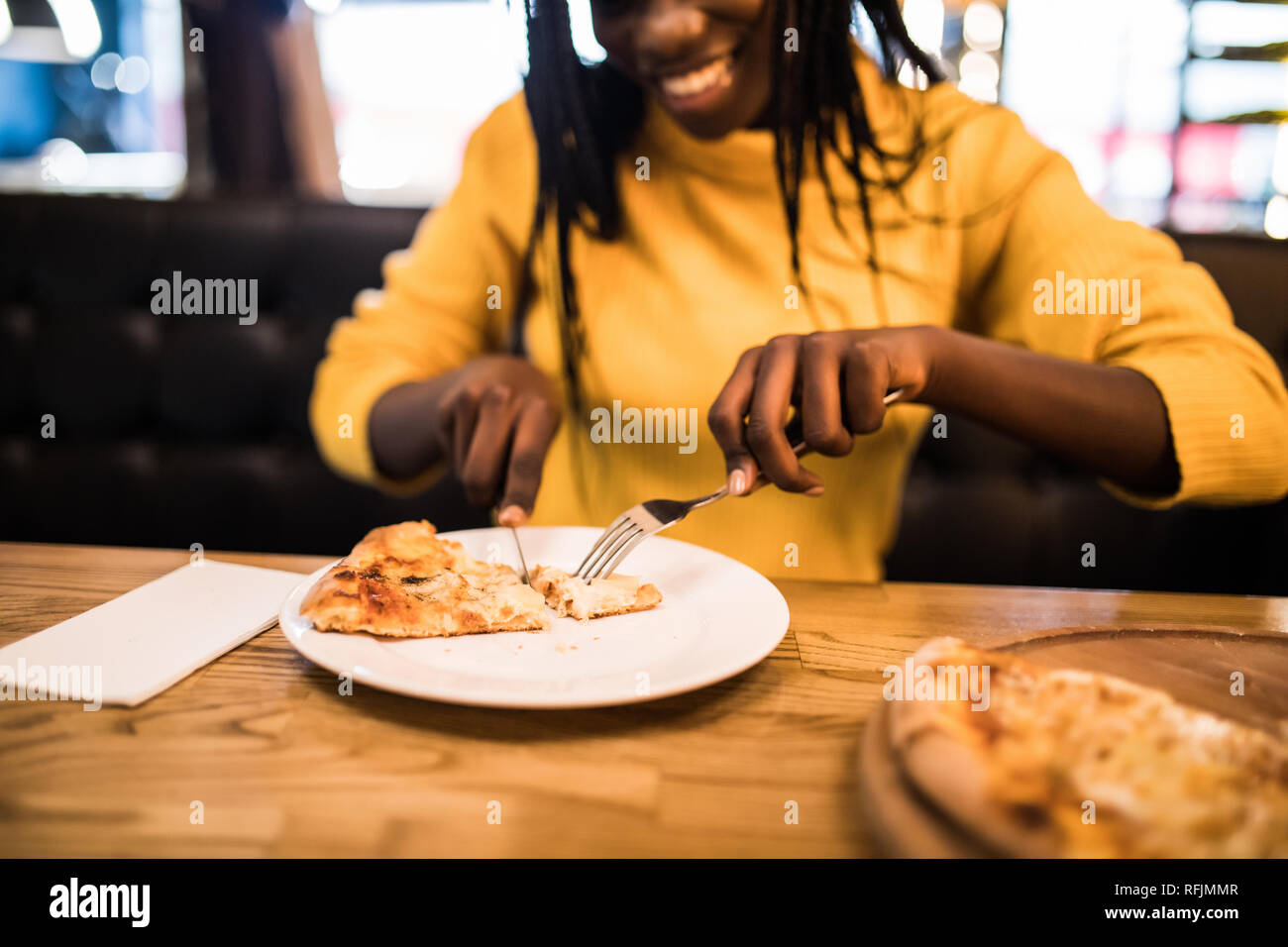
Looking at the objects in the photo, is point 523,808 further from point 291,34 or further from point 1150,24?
point 1150,24

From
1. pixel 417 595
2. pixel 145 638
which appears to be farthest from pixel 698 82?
pixel 145 638

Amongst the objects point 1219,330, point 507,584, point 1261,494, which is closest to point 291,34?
A: point 507,584

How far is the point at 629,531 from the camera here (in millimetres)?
842

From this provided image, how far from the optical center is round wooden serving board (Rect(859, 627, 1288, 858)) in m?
0.46

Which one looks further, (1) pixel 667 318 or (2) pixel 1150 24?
(2) pixel 1150 24

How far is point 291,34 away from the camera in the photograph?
226 cm

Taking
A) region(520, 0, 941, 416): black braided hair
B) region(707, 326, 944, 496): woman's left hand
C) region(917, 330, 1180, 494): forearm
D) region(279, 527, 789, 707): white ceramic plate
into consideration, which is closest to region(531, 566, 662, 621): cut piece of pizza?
region(279, 527, 789, 707): white ceramic plate

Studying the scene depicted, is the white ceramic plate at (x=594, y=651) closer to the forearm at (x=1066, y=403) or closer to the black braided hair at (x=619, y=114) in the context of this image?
the forearm at (x=1066, y=403)

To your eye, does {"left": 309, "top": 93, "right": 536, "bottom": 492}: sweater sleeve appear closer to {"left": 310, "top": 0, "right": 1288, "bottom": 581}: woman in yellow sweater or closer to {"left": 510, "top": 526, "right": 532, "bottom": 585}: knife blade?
{"left": 310, "top": 0, "right": 1288, "bottom": 581}: woman in yellow sweater

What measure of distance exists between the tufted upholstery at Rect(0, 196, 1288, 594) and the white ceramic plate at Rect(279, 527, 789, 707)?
3.44 feet

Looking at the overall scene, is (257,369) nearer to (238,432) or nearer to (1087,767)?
(238,432)
